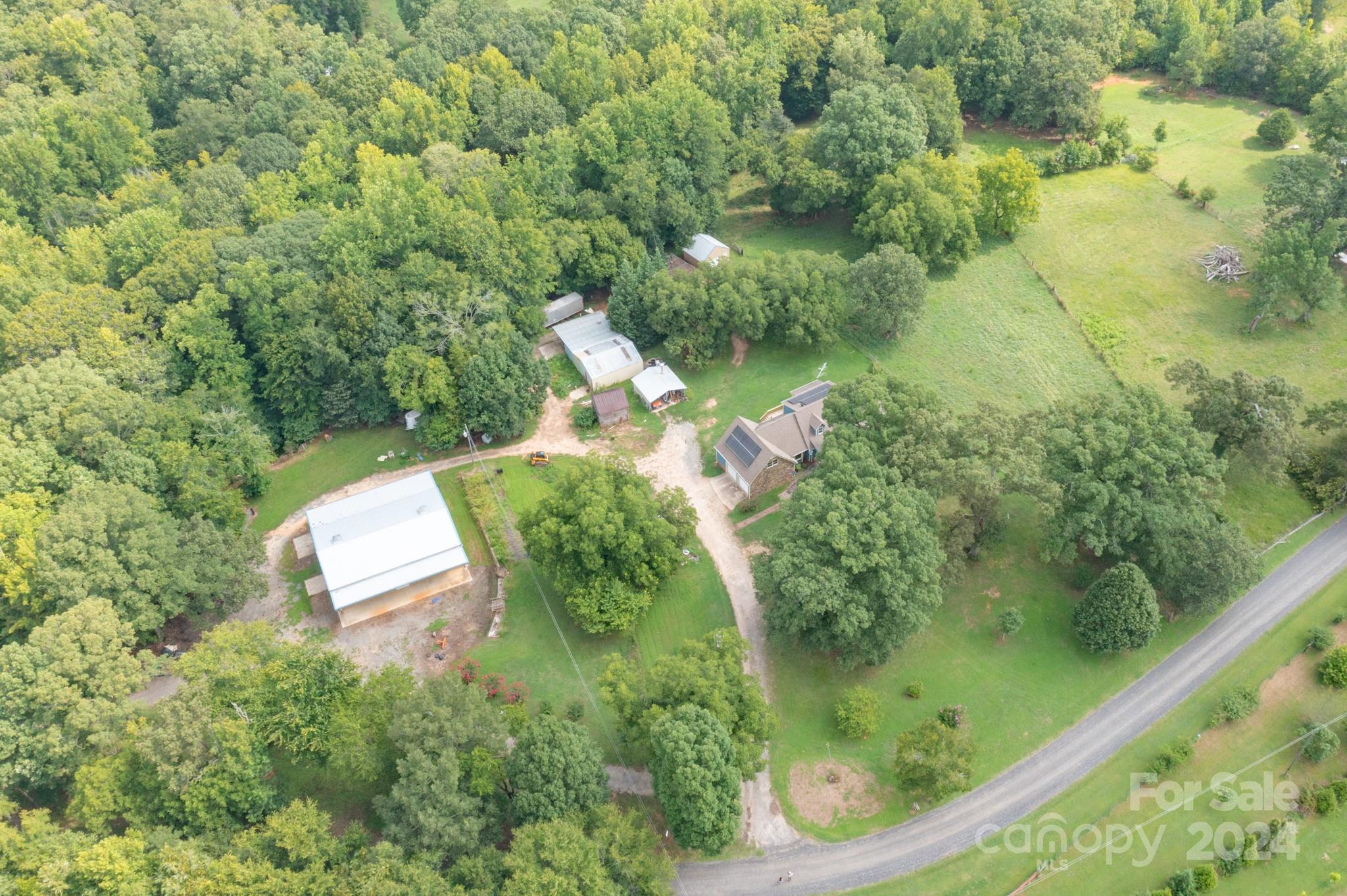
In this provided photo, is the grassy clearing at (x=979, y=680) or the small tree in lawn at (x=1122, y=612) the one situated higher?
the small tree in lawn at (x=1122, y=612)

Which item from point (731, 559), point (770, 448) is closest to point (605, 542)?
point (731, 559)

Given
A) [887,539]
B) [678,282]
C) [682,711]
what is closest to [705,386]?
[678,282]

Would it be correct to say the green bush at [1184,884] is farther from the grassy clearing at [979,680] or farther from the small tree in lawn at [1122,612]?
the small tree in lawn at [1122,612]

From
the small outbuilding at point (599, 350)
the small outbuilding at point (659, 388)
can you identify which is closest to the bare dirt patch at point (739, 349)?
the small outbuilding at point (659, 388)

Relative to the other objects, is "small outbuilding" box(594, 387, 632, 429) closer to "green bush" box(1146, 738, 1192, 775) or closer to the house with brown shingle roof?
the house with brown shingle roof

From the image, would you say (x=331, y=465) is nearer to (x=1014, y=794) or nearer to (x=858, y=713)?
(x=858, y=713)

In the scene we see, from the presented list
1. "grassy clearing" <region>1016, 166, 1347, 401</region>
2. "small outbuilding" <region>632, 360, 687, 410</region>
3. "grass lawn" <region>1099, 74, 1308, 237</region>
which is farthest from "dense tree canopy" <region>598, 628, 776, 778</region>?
"grass lawn" <region>1099, 74, 1308, 237</region>
